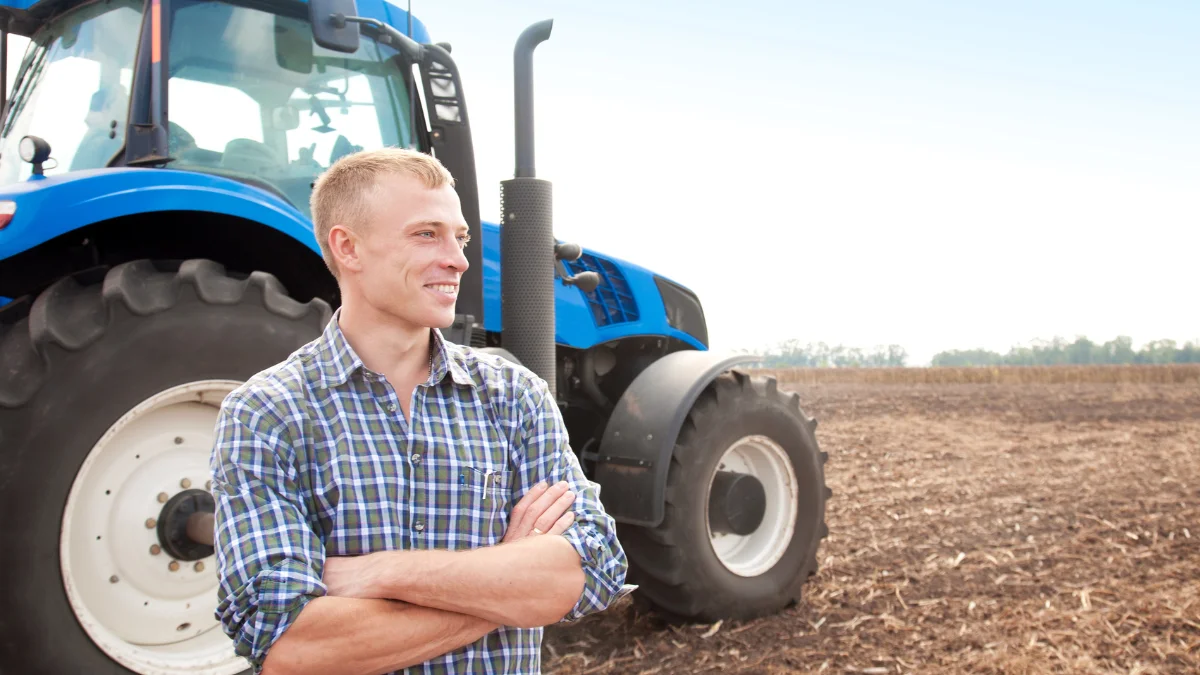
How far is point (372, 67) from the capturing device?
13.2ft

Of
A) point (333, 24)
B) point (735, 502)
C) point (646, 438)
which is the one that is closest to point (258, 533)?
point (333, 24)

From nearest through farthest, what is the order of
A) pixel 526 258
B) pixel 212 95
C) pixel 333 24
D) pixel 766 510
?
pixel 333 24
pixel 212 95
pixel 526 258
pixel 766 510

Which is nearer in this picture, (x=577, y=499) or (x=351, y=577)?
(x=351, y=577)

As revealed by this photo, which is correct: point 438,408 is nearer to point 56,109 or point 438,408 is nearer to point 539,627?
point 539,627

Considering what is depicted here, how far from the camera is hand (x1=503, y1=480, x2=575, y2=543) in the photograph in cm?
176

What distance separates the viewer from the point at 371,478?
1.65 m

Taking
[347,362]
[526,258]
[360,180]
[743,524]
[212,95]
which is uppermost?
[212,95]

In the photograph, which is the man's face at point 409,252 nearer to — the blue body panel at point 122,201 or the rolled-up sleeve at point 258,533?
the rolled-up sleeve at point 258,533

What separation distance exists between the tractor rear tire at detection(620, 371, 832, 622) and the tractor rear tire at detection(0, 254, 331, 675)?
76.2 inches

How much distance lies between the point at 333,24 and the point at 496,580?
7.03 ft

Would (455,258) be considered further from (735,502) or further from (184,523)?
(735,502)

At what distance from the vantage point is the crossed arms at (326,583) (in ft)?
5.00

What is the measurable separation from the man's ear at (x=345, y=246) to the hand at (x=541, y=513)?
1.66ft

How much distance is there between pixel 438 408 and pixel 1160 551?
572 centimetres
